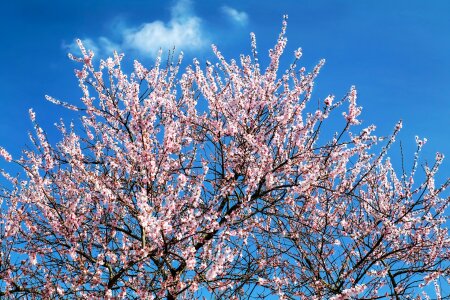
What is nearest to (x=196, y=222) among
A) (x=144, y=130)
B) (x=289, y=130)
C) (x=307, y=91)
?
(x=144, y=130)

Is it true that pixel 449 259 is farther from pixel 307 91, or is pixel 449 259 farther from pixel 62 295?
pixel 62 295

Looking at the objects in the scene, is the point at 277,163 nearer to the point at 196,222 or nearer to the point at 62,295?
the point at 196,222

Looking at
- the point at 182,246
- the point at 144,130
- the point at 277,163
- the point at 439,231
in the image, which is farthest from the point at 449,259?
the point at 144,130

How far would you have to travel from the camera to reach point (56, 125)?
29.0 feet

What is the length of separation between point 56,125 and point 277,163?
15.0 ft

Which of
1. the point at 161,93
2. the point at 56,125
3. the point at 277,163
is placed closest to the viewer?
the point at 277,163

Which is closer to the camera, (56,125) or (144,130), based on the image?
(144,130)

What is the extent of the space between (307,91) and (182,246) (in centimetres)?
349

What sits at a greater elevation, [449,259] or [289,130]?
[289,130]

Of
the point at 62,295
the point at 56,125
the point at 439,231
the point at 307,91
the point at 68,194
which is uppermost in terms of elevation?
the point at 56,125

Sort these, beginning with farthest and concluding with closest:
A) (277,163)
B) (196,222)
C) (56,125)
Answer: (56,125) < (277,163) < (196,222)

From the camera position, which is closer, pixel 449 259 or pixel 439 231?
pixel 449 259

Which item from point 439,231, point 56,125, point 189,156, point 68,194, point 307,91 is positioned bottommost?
point 439,231

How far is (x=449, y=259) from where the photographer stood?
789 centimetres
